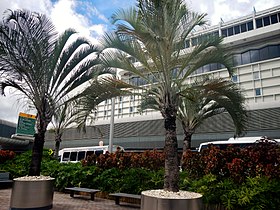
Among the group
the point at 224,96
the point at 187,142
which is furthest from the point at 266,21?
the point at 224,96

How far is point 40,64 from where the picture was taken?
8.42m

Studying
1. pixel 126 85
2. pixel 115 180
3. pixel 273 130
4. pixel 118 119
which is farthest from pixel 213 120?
pixel 126 85

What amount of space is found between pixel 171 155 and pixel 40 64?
213 inches

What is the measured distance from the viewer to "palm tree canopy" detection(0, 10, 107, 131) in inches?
316

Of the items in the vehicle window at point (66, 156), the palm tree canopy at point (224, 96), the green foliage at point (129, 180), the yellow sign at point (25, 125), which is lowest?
the green foliage at point (129, 180)

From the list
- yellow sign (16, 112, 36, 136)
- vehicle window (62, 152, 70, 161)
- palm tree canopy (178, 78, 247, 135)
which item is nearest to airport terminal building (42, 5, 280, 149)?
vehicle window (62, 152, 70, 161)

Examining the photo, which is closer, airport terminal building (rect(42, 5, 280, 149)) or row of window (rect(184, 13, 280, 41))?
airport terminal building (rect(42, 5, 280, 149))

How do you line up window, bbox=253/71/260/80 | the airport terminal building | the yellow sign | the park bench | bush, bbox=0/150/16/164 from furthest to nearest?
window, bbox=253/71/260/80 → the yellow sign → the airport terminal building → bush, bbox=0/150/16/164 → the park bench

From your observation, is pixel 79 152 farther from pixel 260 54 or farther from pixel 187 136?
pixel 260 54

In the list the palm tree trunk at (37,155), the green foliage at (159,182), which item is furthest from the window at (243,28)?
the palm tree trunk at (37,155)

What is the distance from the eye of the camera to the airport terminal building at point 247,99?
2423 cm

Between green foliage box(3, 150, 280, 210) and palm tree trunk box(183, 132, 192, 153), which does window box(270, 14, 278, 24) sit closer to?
palm tree trunk box(183, 132, 192, 153)

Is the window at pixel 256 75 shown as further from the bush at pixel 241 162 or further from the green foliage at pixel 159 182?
the bush at pixel 241 162

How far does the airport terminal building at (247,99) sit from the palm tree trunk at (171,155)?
14.8 metres
